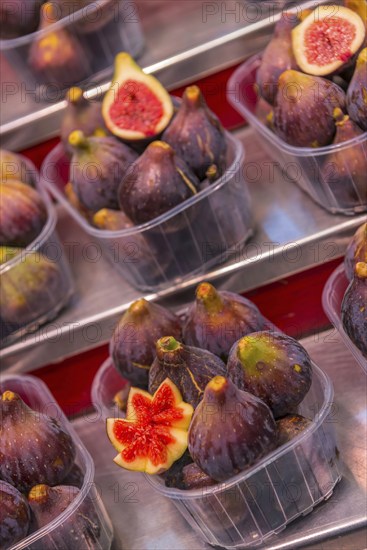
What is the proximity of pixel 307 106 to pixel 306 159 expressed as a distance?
128 mm

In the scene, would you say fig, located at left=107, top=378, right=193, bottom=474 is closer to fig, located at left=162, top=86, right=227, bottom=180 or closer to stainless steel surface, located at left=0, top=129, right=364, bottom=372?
stainless steel surface, located at left=0, top=129, right=364, bottom=372

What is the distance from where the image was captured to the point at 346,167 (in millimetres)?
1814

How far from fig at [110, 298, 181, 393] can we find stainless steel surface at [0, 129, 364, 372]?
0.27 m

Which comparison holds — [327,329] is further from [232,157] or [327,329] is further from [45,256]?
[45,256]

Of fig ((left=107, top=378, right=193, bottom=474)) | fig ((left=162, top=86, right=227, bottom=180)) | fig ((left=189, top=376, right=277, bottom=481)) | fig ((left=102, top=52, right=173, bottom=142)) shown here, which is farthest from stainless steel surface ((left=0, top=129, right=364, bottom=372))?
fig ((left=189, top=376, right=277, bottom=481))

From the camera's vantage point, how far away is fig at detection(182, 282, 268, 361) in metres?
1.64

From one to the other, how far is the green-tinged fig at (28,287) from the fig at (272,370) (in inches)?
28.4

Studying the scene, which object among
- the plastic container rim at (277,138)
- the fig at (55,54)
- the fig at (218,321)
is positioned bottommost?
the fig at (218,321)

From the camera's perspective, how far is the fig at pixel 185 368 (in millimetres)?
1524

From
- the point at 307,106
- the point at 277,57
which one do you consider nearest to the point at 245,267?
the point at 307,106

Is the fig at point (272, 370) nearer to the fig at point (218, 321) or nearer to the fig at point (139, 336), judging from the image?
the fig at point (218, 321)

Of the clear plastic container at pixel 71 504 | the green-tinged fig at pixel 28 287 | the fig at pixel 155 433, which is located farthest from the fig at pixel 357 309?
the green-tinged fig at pixel 28 287

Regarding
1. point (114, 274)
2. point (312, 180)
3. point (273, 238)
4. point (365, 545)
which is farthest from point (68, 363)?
point (365, 545)

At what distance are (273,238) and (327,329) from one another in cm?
27
